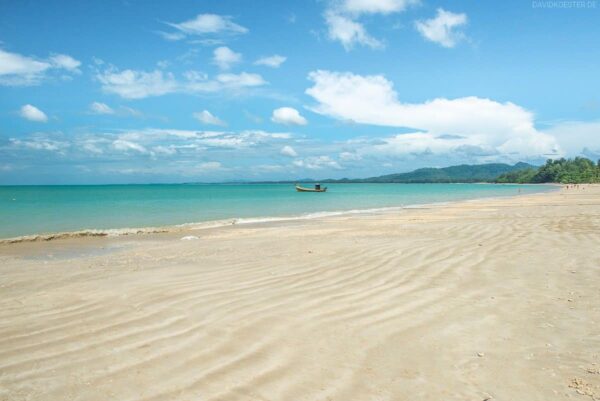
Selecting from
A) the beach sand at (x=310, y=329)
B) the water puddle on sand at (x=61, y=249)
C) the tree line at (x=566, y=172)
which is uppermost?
the tree line at (x=566, y=172)

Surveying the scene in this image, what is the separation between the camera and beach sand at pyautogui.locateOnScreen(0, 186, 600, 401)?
370 centimetres

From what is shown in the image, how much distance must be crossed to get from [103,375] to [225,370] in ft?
3.54

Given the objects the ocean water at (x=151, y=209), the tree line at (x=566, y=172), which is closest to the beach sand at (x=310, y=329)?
the ocean water at (x=151, y=209)

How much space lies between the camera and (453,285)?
6.99 metres

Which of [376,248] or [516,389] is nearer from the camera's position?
[516,389]

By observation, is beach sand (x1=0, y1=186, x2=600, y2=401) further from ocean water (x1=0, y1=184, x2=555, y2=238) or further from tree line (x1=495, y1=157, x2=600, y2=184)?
tree line (x1=495, y1=157, x2=600, y2=184)

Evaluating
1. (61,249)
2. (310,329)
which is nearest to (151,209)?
(61,249)

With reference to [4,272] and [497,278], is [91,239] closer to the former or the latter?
[4,272]

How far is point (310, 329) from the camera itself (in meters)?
5.02

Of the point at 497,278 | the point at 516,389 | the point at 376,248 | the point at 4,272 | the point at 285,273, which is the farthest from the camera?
the point at 376,248

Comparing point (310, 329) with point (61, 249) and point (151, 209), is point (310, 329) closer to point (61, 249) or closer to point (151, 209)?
point (61, 249)

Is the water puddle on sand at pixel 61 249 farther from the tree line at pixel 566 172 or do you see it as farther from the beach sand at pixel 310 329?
the tree line at pixel 566 172

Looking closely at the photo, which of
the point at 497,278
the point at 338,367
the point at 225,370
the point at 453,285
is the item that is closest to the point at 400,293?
the point at 453,285

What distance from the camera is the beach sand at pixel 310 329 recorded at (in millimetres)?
3695
